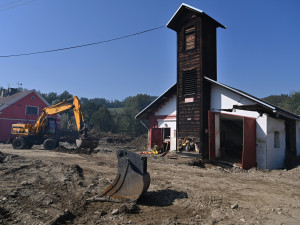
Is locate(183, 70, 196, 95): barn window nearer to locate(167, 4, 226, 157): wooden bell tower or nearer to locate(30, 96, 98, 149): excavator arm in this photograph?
locate(167, 4, 226, 157): wooden bell tower

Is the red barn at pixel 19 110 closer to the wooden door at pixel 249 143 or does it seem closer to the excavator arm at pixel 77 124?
the excavator arm at pixel 77 124

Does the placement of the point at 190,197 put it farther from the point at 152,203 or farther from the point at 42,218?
the point at 42,218

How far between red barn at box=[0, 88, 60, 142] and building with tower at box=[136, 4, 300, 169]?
24113 millimetres

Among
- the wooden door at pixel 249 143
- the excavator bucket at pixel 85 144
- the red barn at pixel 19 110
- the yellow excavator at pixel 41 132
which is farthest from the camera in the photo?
the red barn at pixel 19 110

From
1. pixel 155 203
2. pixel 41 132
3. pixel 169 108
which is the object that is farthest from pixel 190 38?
pixel 41 132

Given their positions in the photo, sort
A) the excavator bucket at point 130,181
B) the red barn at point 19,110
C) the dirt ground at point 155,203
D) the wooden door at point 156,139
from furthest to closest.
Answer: the red barn at point 19,110 < the wooden door at point 156,139 < the excavator bucket at point 130,181 < the dirt ground at point 155,203

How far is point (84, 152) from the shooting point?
58.1ft

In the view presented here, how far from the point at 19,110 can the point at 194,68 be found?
28027 mm

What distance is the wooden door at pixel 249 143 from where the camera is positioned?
12383 millimetres

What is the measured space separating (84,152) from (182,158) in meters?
7.40

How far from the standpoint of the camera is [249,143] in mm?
12664

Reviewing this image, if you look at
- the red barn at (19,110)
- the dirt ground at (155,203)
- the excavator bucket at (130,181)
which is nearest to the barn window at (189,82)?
the dirt ground at (155,203)

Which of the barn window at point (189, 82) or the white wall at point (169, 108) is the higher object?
the barn window at point (189, 82)

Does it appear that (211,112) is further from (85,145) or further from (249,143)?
(85,145)
